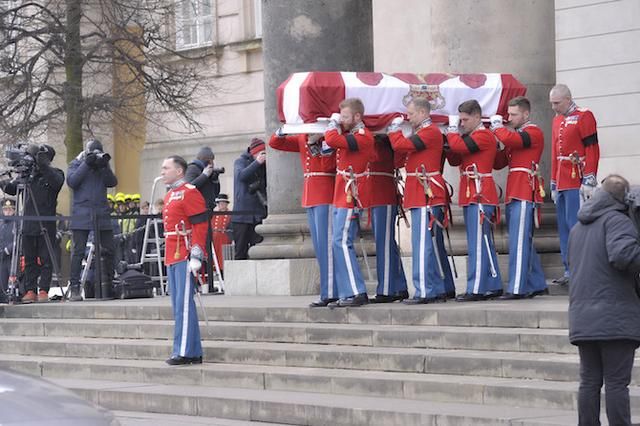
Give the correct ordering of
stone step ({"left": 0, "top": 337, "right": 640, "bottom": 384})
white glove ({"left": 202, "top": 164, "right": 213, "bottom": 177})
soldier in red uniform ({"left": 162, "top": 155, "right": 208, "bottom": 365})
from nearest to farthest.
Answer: stone step ({"left": 0, "top": 337, "right": 640, "bottom": 384})
soldier in red uniform ({"left": 162, "top": 155, "right": 208, "bottom": 365})
white glove ({"left": 202, "top": 164, "right": 213, "bottom": 177})

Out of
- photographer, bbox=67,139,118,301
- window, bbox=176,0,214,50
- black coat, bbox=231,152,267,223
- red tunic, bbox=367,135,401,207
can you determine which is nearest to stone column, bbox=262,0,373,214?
black coat, bbox=231,152,267,223

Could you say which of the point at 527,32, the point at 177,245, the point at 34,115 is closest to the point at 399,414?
Result: the point at 177,245

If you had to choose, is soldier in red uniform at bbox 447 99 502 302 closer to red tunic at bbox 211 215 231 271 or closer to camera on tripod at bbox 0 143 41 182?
camera on tripod at bbox 0 143 41 182

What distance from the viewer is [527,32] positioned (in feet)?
55.3

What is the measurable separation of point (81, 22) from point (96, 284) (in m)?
13.6

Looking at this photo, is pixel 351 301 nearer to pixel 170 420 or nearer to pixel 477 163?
pixel 477 163

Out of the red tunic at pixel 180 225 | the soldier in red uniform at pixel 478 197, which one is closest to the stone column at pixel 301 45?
the soldier in red uniform at pixel 478 197

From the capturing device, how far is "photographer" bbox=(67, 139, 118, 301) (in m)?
19.1

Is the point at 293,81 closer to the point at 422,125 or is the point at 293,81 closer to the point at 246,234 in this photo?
the point at 422,125

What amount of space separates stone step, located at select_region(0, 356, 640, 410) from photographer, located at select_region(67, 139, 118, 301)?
9.08ft

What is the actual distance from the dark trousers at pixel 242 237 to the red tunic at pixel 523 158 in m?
5.75

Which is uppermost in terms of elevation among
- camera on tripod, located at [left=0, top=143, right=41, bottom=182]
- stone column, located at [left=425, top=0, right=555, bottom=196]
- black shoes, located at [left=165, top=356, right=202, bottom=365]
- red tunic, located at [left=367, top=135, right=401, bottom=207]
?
stone column, located at [left=425, top=0, right=555, bottom=196]

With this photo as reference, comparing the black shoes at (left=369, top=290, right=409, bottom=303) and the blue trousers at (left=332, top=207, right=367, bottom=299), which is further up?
the blue trousers at (left=332, top=207, right=367, bottom=299)

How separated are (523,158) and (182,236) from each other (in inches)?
127
